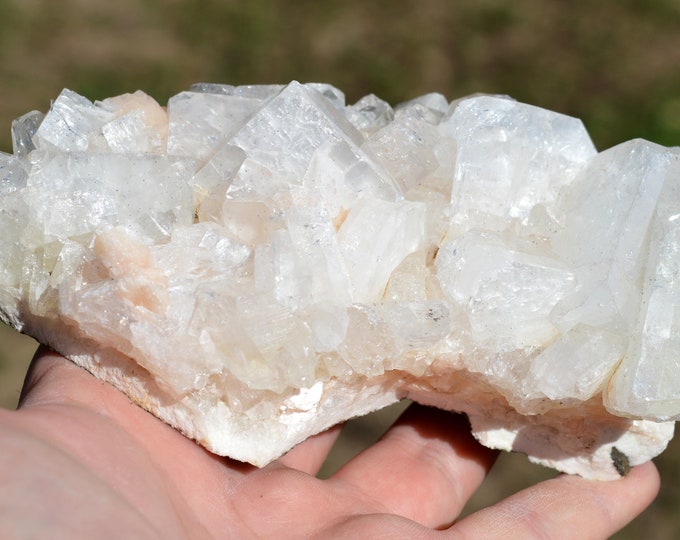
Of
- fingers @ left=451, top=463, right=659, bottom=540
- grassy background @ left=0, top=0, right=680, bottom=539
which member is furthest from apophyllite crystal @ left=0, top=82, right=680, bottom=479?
grassy background @ left=0, top=0, right=680, bottom=539

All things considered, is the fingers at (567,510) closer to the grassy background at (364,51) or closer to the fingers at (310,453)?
the fingers at (310,453)

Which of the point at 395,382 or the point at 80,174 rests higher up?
the point at 80,174

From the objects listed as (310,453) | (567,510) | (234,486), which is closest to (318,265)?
(234,486)

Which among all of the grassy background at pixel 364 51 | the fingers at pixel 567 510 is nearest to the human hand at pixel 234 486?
the fingers at pixel 567 510

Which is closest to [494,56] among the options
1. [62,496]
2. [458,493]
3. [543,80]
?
[543,80]

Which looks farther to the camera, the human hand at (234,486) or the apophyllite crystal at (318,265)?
the apophyllite crystal at (318,265)

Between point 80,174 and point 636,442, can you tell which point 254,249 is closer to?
point 80,174

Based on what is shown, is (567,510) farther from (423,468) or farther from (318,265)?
(318,265)

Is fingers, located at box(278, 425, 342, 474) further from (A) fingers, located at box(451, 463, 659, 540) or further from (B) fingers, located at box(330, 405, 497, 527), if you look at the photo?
(A) fingers, located at box(451, 463, 659, 540)
